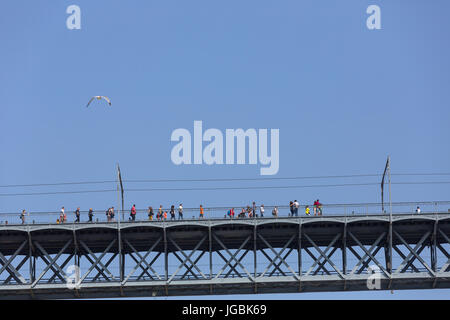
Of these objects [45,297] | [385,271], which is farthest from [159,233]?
[385,271]

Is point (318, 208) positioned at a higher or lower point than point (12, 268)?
higher

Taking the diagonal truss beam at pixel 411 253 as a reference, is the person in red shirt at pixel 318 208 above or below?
above

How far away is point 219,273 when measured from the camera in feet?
300

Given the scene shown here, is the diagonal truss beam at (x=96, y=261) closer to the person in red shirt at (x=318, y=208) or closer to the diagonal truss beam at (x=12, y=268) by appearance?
the diagonal truss beam at (x=12, y=268)

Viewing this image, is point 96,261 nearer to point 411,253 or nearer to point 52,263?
point 52,263

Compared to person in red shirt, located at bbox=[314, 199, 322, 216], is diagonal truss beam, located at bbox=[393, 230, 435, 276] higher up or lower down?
lower down

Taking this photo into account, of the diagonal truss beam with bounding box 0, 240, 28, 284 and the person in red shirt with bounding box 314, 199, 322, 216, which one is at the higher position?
the person in red shirt with bounding box 314, 199, 322, 216

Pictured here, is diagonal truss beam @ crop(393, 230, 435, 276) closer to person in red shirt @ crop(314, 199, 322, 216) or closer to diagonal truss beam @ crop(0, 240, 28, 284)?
person in red shirt @ crop(314, 199, 322, 216)

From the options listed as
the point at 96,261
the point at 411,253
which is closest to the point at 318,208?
A: the point at 411,253

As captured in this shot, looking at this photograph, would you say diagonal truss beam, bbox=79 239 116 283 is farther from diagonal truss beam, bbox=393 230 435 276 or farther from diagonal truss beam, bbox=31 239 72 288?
diagonal truss beam, bbox=393 230 435 276

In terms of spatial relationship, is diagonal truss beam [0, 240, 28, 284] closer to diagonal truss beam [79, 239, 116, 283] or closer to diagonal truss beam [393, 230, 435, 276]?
diagonal truss beam [79, 239, 116, 283]

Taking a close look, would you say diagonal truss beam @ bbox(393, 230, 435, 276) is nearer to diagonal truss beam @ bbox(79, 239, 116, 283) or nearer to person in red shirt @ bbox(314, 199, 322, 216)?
person in red shirt @ bbox(314, 199, 322, 216)

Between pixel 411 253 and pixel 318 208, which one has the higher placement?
pixel 318 208
